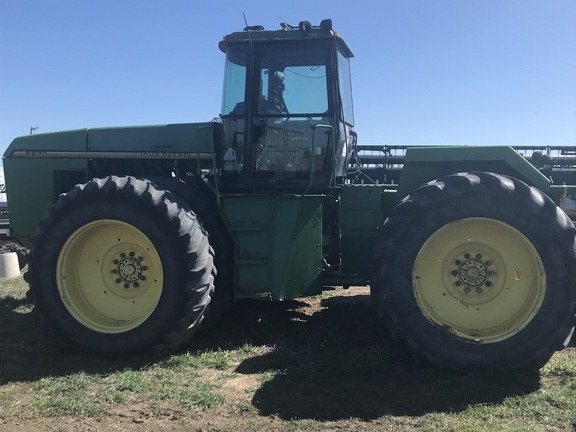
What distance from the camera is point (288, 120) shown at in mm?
5266

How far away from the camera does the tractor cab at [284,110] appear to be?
5242mm

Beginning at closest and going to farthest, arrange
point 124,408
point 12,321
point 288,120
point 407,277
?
point 124,408 < point 407,277 < point 288,120 < point 12,321

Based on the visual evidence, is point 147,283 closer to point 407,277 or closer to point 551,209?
point 407,277

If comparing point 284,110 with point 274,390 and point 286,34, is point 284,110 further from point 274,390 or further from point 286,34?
point 274,390

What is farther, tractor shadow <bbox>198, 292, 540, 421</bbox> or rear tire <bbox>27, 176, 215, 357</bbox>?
rear tire <bbox>27, 176, 215, 357</bbox>

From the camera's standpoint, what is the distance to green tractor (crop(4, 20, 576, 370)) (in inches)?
166

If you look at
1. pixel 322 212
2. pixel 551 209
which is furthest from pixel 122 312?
pixel 551 209

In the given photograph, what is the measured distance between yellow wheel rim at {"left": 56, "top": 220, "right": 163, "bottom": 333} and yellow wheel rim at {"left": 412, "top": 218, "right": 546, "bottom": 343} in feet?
8.11

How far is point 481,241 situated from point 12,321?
5104 millimetres

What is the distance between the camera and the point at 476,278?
444cm

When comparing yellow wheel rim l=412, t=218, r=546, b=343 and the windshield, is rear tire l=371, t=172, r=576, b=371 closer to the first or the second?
yellow wheel rim l=412, t=218, r=546, b=343

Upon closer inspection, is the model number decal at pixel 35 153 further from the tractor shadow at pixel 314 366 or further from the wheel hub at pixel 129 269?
the tractor shadow at pixel 314 366

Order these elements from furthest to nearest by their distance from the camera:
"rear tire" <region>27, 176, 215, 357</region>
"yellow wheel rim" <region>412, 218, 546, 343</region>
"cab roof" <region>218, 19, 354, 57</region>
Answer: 1. "cab roof" <region>218, 19, 354, 57</region>
2. "rear tire" <region>27, 176, 215, 357</region>
3. "yellow wheel rim" <region>412, 218, 546, 343</region>

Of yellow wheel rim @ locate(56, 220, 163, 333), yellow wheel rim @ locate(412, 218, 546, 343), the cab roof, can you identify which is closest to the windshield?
the cab roof
